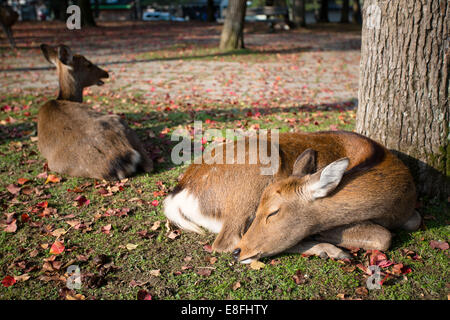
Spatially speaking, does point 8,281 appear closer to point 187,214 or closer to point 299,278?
point 187,214

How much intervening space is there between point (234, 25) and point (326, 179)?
40.4ft

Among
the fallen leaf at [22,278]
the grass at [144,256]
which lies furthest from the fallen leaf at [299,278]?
the fallen leaf at [22,278]

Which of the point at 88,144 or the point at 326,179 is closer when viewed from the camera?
the point at 326,179

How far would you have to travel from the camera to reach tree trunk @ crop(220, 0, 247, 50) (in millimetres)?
14117

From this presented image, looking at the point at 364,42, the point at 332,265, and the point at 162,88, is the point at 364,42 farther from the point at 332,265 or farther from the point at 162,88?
the point at 162,88

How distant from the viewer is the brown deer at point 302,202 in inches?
135

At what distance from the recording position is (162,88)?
10188 millimetres

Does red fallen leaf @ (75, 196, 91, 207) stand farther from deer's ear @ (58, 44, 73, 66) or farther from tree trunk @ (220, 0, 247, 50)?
tree trunk @ (220, 0, 247, 50)

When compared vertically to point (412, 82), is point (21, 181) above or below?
below

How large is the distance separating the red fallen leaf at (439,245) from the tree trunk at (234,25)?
11.9 meters

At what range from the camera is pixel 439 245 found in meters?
3.66

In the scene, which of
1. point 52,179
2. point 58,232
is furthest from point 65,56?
point 58,232

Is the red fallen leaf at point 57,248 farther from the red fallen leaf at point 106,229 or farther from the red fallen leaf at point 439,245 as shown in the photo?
the red fallen leaf at point 439,245

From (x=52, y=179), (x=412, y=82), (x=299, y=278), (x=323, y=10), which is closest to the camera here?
(x=299, y=278)
